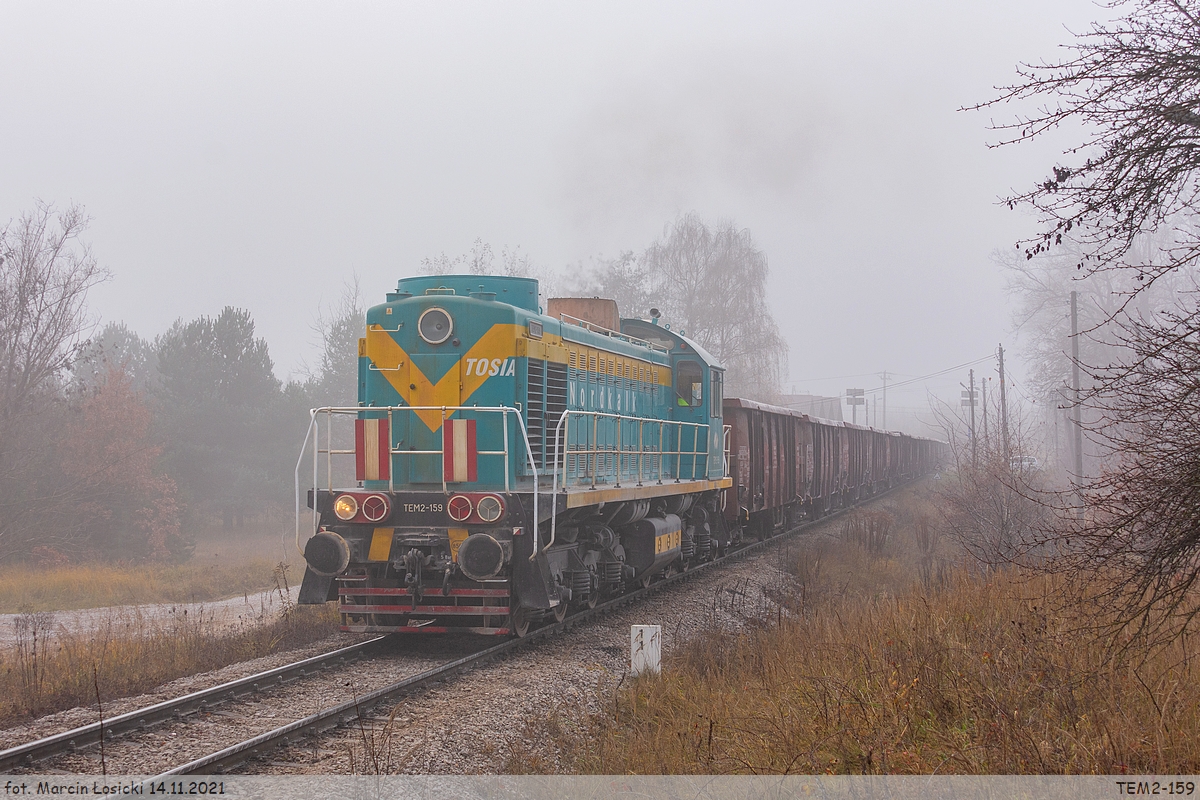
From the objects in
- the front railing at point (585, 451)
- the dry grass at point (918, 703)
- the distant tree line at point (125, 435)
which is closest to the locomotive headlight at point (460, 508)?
the front railing at point (585, 451)

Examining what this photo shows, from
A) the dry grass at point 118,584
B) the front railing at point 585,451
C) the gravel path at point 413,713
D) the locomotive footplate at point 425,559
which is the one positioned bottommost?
the dry grass at point 118,584

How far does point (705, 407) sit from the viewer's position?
48.5 feet

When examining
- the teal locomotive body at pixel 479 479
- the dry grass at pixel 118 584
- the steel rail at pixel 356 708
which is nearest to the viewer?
the steel rail at pixel 356 708

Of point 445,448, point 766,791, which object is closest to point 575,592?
point 445,448

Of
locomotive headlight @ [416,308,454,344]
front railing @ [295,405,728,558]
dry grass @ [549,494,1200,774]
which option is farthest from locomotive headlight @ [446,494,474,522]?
dry grass @ [549,494,1200,774]

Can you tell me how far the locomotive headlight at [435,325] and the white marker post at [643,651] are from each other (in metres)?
3.92

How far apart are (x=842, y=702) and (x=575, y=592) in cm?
517

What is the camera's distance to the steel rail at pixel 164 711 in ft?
18.0

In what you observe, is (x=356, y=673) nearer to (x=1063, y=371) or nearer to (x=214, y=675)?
(x=214, y=675)

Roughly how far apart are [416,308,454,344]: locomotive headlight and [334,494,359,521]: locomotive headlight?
6.48 feet

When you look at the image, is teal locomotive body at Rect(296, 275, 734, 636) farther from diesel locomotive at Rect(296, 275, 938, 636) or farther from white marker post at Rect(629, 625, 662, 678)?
white marker post at Rect(629, 625, 662, 678)

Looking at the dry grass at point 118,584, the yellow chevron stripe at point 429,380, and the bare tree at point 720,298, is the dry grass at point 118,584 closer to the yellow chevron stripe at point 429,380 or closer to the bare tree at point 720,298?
the yellow chevron stripe at point 429,380

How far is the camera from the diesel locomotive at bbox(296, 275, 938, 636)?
343 inches

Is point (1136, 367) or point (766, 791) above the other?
point (1136, 367)
